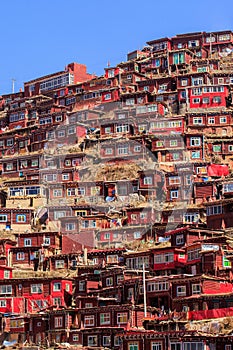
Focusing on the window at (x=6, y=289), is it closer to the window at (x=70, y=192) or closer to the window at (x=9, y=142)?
the window at (x=70, y=192)

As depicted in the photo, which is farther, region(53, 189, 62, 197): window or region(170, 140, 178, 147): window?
region(170, 140, 178, 147): window

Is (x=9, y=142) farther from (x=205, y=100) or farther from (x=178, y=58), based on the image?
(x=205, y=100)

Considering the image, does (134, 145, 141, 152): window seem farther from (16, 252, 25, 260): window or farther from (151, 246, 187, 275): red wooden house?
(151, 246, 187, 275): red wooden house

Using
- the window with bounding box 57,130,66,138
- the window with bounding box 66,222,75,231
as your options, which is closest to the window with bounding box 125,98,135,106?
the window with bounding box 57,130,66,138

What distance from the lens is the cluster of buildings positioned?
59.9 m

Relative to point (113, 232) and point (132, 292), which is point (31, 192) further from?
point (132, 292)

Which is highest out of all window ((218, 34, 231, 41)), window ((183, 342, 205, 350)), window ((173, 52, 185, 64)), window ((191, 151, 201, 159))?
window ((218, 34, 231, 41))

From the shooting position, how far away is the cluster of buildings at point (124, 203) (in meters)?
59.9

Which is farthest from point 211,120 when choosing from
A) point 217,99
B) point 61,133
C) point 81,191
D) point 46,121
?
point 46,121

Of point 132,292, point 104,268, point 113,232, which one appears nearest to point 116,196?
point 113,232

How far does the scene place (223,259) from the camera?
200ft

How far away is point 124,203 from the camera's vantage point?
81500mm

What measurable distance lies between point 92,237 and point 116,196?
753 cm

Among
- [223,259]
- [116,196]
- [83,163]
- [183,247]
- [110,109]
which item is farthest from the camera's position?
[110,109]
